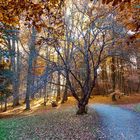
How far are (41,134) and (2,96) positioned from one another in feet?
34.0

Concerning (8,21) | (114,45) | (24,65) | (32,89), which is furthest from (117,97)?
(8,21)

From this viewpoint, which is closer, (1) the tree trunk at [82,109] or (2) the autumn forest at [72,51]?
(2) the autumn forest at [72,51]

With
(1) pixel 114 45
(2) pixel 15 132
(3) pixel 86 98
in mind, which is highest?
(1) pixel 114 45

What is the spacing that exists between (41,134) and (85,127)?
234 cm

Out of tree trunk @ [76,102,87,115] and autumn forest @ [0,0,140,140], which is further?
tree trunk @ [76,102,87,115]

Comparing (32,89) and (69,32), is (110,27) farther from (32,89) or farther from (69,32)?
(32,89)

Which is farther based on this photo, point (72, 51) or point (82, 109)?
point (72, 51)

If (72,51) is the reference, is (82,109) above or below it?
below

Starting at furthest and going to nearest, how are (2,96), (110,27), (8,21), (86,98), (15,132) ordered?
(2,96) < (86,98) < (110,27) < (15,132) < (8,21)

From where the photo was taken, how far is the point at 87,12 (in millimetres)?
20766

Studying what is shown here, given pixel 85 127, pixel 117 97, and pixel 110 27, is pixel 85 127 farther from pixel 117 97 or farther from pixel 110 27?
pixel 117 97

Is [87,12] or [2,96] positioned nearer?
[87,12]

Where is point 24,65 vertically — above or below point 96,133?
above

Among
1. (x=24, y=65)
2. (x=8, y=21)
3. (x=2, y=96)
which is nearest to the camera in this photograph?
(x=8, y=21)
